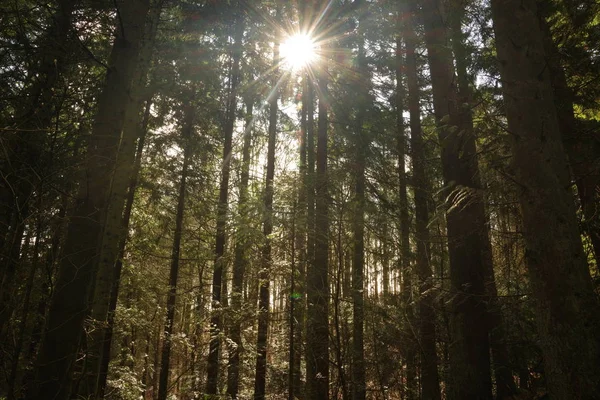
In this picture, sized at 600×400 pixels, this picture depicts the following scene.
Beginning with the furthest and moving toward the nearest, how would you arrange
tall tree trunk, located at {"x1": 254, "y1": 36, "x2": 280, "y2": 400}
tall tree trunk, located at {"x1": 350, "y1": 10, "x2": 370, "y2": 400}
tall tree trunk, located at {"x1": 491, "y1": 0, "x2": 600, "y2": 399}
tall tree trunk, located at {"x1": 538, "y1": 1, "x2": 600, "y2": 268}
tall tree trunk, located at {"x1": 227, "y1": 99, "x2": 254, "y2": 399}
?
tall tree trunk, located at {"x1": 227, "y1": 99, "x2": 254, "y2": 399} → tall tree trunk, located at {"x1": 254, "y1": 36, "x2": 280, "y2": 400} → tall tree trunk, located at {"x1": 350, "y1": 10, "x2": 370, "y2": 400} → tall tree trunk, located at {"x1": 538, "y1": 1, "x2": 600, "y2": 268} → tall tree trunk, located at {"x1": 491, "y1": 0, "x2": 600, "y2": 399}

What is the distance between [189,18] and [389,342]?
9.29 m

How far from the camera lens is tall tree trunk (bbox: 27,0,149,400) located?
3875 millimetres

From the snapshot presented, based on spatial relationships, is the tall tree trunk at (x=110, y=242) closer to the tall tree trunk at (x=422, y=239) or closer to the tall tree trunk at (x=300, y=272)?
the tall tree trunk at (x=300, y=272)

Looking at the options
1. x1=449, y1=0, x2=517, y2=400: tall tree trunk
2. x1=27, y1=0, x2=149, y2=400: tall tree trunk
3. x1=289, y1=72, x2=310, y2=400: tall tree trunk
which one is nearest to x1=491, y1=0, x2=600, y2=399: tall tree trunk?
x1=449, y1=0, x2=517, y2=400: tall tree trunk

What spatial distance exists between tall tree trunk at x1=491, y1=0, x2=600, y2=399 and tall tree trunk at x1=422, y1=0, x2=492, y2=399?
1097 mm

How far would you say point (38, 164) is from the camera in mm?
4246

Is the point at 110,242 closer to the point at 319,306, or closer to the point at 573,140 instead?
the point at 319,306

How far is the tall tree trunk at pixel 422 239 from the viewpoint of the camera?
7180 mm

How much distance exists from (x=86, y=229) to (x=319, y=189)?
4415mm

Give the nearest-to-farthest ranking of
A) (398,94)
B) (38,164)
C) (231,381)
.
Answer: (38,164), (231,381), (398,94)

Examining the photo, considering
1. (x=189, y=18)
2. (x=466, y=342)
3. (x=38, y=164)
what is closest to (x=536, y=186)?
(x=466, y=342)

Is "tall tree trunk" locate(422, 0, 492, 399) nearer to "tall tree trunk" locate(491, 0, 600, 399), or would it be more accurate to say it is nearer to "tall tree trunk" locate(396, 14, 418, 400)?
"tall tree trunk" locate(396, 14, 418, 400)

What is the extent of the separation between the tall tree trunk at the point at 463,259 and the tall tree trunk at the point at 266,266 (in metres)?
3.49

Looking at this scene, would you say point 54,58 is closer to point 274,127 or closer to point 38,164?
point 38,164
